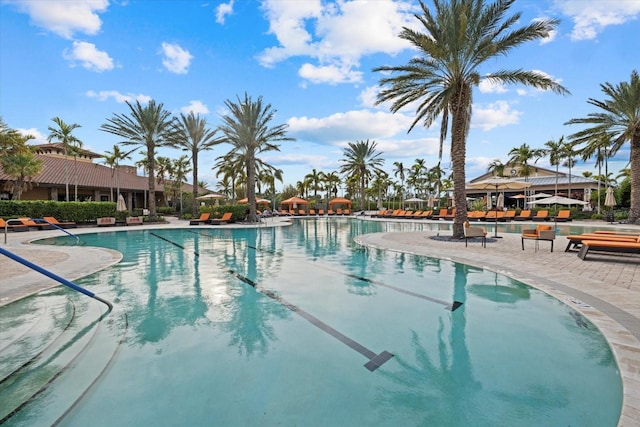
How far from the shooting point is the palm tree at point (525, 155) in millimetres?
37809

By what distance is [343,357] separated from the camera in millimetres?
4090

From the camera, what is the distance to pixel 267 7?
44.2 ft

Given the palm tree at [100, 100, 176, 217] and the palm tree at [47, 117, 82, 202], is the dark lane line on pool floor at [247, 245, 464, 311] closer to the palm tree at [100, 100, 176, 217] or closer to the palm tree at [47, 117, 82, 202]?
the palm tree at [100, 100, 176, 217]

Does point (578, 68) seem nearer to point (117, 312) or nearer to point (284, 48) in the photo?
point (284, 48)

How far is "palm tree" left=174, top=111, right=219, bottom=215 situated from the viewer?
3025 cm

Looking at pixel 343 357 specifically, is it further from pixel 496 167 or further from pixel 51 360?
pixel 496 167

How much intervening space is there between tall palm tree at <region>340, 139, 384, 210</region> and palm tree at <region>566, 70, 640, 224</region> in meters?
25.2

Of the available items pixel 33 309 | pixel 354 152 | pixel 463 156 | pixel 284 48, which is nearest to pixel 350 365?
pixel 33 309

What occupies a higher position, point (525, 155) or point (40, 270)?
point (525, 155)

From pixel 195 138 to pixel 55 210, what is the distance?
12.4 metres

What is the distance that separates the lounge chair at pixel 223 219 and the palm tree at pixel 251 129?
1864mm

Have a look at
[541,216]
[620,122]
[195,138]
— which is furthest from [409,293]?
[195,138]

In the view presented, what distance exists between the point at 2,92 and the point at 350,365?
21.3m

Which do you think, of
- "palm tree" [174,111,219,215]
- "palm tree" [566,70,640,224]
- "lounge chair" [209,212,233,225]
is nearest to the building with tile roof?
"palm tree" [174,111,219,215]
